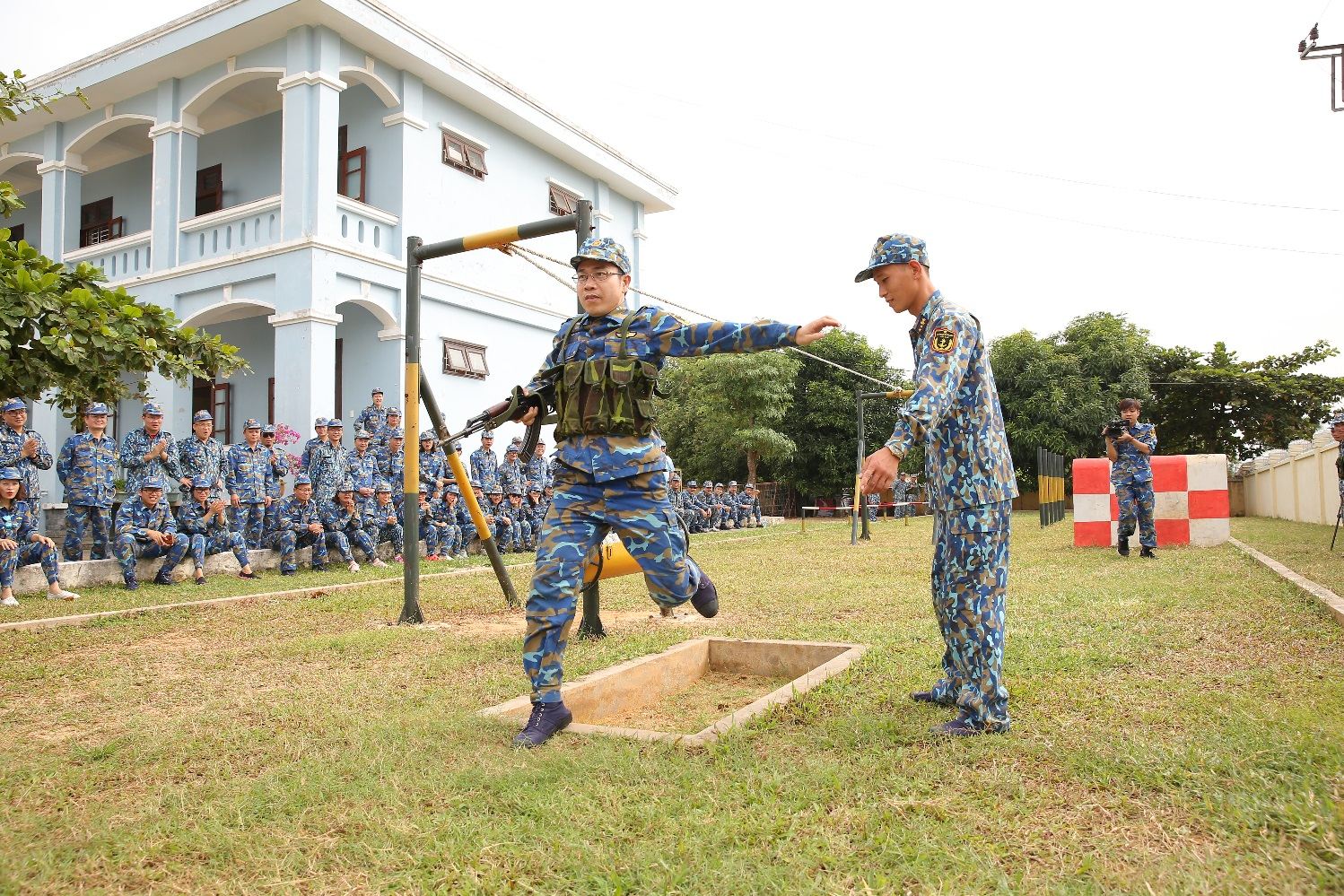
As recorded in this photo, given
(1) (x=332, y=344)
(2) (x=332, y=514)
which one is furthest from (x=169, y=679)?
(1) (x=332, y=344)

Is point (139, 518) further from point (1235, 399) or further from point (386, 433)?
point (1235, 399)

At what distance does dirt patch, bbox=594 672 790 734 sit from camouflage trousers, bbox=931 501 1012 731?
1.10 meters

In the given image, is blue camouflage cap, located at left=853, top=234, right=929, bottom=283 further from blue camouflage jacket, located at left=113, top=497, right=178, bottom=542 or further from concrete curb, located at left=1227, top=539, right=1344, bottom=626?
blue camouflage jacket, located at left=113, top=497, right=178, bottom=542

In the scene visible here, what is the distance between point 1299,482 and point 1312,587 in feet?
49.7

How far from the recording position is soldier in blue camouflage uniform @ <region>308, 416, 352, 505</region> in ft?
39.5

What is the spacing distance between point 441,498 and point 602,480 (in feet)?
33.5

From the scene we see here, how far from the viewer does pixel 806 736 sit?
3406 mm

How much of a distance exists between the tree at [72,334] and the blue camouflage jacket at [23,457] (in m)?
6.68

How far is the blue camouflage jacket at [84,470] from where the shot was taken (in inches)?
396

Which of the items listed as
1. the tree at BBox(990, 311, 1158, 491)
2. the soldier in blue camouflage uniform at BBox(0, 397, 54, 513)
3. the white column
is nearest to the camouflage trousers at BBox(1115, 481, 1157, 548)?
the white column

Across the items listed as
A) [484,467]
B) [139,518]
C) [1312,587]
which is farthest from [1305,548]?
[139,518]

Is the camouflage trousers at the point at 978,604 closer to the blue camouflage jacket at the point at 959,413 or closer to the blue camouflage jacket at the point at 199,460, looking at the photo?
the blue camouflage jacket at the point at 959,413

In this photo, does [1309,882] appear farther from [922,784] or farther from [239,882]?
[239,882]

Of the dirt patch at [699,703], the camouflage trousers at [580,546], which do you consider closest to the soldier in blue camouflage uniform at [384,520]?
the dirt patch at [699,703]
